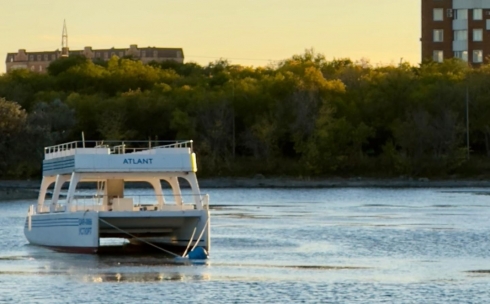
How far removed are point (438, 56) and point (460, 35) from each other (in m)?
4.12

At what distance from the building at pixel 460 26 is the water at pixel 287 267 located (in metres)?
104

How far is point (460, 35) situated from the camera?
183000 mm

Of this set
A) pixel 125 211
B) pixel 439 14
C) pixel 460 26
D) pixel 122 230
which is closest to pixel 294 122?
pixel 439 14

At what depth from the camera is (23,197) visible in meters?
120

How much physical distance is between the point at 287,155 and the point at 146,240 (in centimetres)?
9999

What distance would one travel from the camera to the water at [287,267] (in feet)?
135

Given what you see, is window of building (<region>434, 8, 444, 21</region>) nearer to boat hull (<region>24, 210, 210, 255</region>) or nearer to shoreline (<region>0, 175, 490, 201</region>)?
shoreline (<region>0, 175, 490, 201</region>)

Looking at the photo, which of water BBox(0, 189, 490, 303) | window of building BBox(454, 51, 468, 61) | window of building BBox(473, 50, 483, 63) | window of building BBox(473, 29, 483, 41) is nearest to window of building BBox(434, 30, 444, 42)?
window of building BBox(454, 51, 468, 61)

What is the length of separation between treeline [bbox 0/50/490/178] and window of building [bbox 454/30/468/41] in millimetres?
21450

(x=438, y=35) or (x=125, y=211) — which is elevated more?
(x=438, y=35)

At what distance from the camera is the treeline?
144625 millimetres

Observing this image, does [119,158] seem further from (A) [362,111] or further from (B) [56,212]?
(A) [362,111]

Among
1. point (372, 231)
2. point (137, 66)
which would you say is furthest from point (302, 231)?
point (137, 66)

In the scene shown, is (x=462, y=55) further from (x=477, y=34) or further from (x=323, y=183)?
(x=323, y=183)
